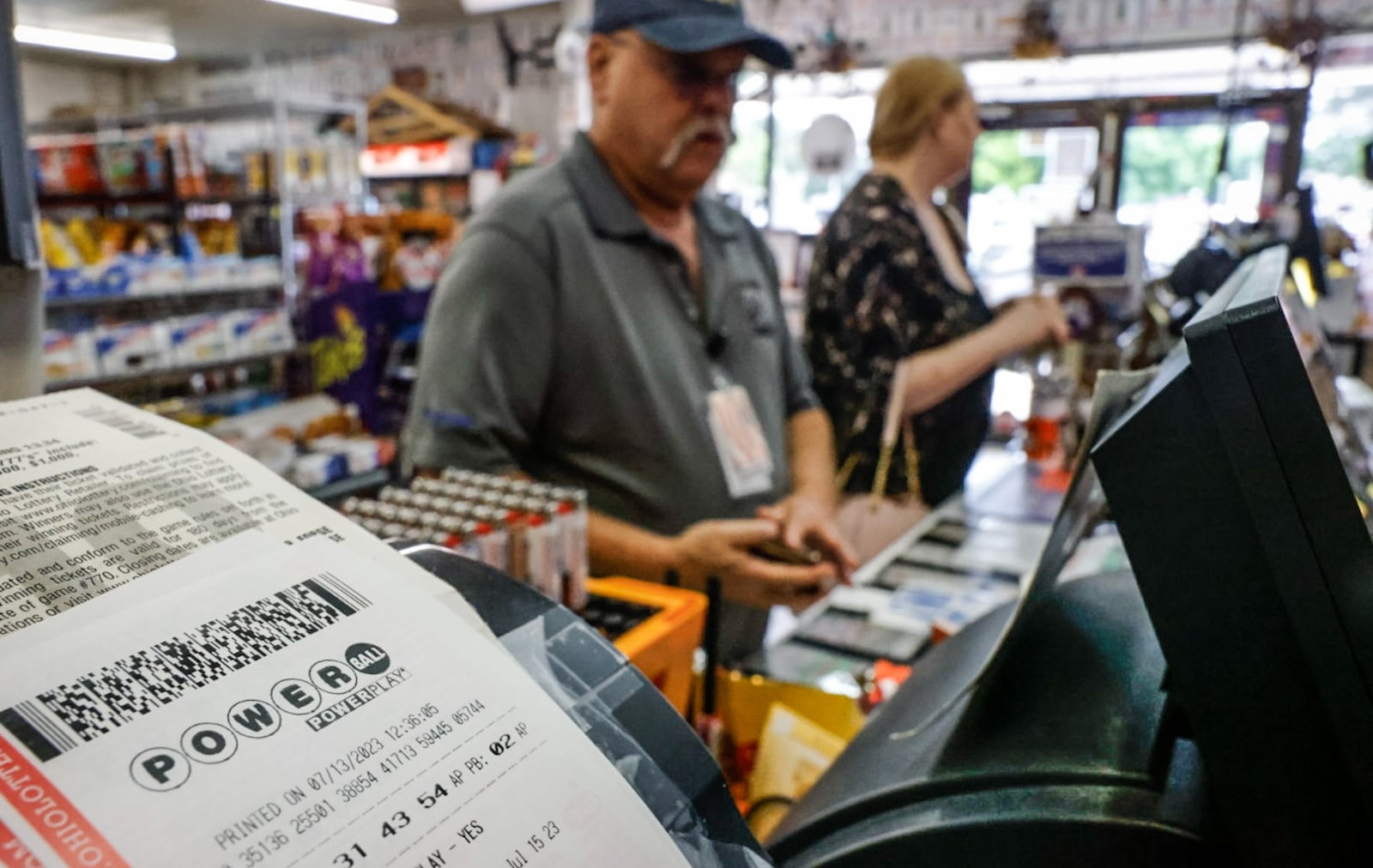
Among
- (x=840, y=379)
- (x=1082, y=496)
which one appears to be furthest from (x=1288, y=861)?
(x=840, y=379)

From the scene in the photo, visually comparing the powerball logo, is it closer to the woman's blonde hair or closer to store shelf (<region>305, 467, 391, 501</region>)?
the woman's blonde hair

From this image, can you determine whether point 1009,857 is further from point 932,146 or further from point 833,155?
point 833,155

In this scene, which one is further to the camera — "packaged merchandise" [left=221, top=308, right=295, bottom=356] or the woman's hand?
"packaged merchandise" [left=221, top=308, right=295, bottom=356]

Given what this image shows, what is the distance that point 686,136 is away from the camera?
1.64m

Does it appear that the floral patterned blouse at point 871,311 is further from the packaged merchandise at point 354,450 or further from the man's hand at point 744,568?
the packaged merchandise at point 354,450

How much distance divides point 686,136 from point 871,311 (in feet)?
2.88

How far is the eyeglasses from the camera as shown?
1596 millimetres

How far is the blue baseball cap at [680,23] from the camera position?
1.53 m

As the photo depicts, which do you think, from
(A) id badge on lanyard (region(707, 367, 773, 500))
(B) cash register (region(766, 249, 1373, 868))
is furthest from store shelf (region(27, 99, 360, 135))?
(B) cash register (region(766, 249, 1373, 868))

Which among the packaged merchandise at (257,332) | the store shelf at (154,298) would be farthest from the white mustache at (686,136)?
the packaged merchandise at (257,332)

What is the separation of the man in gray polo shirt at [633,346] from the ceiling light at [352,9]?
235 inches

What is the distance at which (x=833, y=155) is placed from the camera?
5.72 m

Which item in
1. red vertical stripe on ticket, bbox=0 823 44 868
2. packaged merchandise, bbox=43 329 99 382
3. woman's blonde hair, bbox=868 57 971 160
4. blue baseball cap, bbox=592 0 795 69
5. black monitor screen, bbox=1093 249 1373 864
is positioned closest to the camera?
red vertical stripe on ticket, bbox=0 823 44 868

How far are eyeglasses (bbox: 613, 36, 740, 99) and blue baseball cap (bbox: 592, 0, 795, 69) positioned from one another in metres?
0.03
